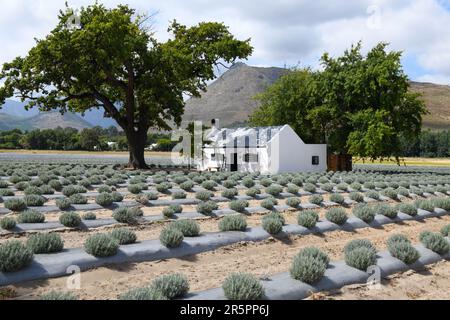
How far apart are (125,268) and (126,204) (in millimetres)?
6967

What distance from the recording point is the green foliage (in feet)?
25.6

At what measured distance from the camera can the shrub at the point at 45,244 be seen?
7.67 metres

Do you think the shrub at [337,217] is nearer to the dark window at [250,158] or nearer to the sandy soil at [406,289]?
the sandy soil at [406,289]

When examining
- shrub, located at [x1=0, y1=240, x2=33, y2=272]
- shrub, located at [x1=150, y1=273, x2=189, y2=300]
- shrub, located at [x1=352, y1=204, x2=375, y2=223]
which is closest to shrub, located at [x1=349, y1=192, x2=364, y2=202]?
shrub, located at [x1=352, y1=204, x2=375, y2=223]

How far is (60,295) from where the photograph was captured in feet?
18.4

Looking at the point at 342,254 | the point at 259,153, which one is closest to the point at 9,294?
the point at 342,254

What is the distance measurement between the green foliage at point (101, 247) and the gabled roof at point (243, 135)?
30.9 meters

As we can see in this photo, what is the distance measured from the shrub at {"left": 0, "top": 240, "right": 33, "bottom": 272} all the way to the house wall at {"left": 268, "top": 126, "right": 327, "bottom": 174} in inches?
1229

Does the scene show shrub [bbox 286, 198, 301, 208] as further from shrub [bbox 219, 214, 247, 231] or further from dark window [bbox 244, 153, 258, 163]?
dark window [bbox 244, 153, 258, 163]

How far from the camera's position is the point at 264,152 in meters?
38.2

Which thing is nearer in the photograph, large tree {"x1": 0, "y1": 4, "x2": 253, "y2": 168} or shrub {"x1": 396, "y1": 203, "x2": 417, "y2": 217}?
shrub {"x1": 396, "y1": 203, "x2": 417, "y2": 217}

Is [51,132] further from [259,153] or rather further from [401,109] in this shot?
[401,109]

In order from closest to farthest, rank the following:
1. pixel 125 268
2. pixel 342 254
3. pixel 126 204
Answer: pixel 125 268, pixel 342 254, pixel 126 204

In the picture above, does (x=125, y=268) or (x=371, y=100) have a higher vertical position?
(x=371, y=100)
